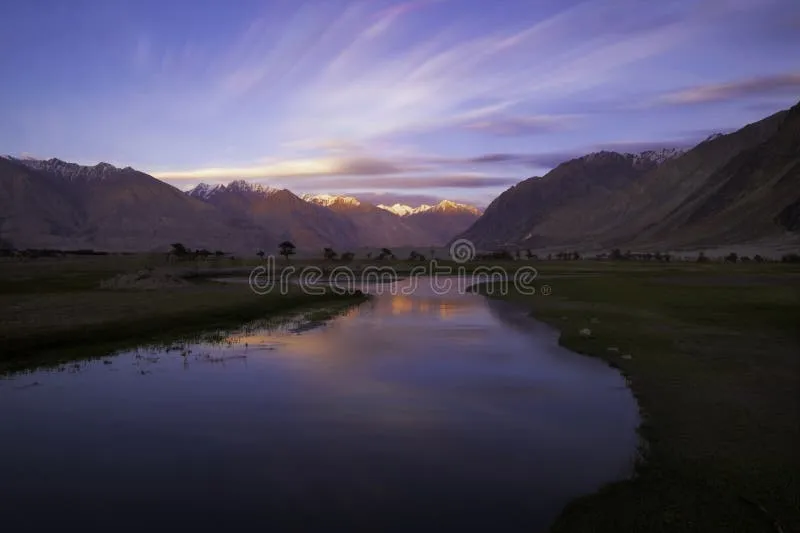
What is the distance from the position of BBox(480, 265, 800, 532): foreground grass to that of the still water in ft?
2.40

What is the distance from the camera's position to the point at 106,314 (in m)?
31.4

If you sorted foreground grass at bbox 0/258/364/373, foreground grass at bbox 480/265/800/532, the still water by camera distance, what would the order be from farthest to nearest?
1. foreground grass at bbox 0/258/364/373
2. the still water
3. foreground grass at bbox 480/265/800/532

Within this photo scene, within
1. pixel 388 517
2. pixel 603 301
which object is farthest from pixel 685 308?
A: pixel 388 517

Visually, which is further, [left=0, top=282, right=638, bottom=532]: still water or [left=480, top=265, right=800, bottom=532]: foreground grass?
[left=0, top=282, right=638, bottom=532]: still water

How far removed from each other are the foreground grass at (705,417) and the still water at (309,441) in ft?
2.40

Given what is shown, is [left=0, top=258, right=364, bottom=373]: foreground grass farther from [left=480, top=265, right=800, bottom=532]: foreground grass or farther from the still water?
[left=480, top=265, right=800, bottom=532]: foreground grass

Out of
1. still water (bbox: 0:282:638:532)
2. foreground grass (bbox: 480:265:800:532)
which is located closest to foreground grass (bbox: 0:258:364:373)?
still water (bbox: 0:282:638:532)

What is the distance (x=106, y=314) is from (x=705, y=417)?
2701cm

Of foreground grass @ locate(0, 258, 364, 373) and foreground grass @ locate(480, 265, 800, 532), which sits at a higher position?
foreground grass @ locate(0, 258, 364, 373)

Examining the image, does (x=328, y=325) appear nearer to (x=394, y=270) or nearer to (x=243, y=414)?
(x=243, y=414)

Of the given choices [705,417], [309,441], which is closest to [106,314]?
[309,441]

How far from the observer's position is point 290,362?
76.0ft

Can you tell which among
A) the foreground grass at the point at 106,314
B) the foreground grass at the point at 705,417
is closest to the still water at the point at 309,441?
the foreground grass at the point at 705,417

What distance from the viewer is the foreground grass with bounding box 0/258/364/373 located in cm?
2339
